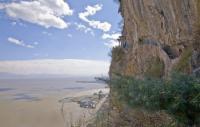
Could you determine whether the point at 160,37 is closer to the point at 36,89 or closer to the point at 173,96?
the point at 173,96

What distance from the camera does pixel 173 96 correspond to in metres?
7.09

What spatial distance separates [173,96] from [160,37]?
714cm

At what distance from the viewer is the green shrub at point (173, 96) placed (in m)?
6.96

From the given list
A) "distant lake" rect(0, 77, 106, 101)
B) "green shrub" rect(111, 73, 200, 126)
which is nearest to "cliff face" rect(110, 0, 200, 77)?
"green shrub" rect(111, 73, 200, 126)

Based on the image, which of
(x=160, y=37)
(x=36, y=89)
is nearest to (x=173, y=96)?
(x=160, y=37)

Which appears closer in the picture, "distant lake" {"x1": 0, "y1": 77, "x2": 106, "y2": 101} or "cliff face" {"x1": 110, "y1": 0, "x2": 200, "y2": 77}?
"cliff face" {"x1": 110, "y1": 0, "x2": 200, "y2": 77}

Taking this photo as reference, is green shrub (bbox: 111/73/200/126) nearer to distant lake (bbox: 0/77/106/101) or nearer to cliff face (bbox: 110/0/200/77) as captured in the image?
cliff face (bbox: 110/0/200/77)

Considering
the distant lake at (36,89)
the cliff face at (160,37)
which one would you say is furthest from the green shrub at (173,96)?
the distant lake at (36,89)

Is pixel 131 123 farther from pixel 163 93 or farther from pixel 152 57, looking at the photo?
pixel 152 57

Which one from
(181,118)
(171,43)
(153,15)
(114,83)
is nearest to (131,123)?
(114,83)

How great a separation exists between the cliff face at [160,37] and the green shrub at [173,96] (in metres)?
2.62

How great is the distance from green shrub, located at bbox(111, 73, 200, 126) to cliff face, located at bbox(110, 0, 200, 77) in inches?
103

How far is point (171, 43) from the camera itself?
527 inches

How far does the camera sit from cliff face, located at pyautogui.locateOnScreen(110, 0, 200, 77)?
11559 mm
